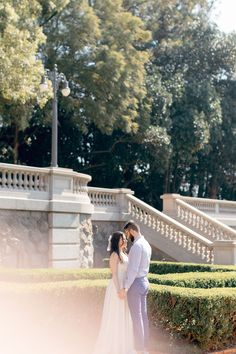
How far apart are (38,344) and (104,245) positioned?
12481mm

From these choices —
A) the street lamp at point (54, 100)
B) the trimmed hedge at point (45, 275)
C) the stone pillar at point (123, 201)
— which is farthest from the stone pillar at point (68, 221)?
the trimmed hedge at point (45, 275)

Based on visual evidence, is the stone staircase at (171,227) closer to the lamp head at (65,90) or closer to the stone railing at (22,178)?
the lamp head at (65,90)

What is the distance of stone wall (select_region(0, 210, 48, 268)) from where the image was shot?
54.1 ft

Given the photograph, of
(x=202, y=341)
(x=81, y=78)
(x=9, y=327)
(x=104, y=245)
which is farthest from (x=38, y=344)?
(x=81, y=78)

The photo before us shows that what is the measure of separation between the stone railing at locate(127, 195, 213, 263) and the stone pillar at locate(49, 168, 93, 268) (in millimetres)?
3541

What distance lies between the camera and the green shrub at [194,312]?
9555 millimetres

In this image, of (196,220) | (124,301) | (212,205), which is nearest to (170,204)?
(196,220)

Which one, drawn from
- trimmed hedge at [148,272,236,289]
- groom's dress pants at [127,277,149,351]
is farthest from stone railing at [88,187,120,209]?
groom's dress pants at [127,277,149,351]

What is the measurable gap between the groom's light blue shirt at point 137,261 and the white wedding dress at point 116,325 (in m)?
0.14

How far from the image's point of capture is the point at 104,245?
71.1 ft

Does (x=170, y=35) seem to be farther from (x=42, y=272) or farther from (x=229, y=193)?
(x=42, y=272)

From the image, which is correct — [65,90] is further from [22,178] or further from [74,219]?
[74,219]

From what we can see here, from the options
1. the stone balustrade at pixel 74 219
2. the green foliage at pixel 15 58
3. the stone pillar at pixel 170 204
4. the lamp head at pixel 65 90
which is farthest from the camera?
the stone pillar at pixel 170 204

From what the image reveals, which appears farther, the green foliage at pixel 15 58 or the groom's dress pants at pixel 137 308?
the green foliage at pixel 15 58
